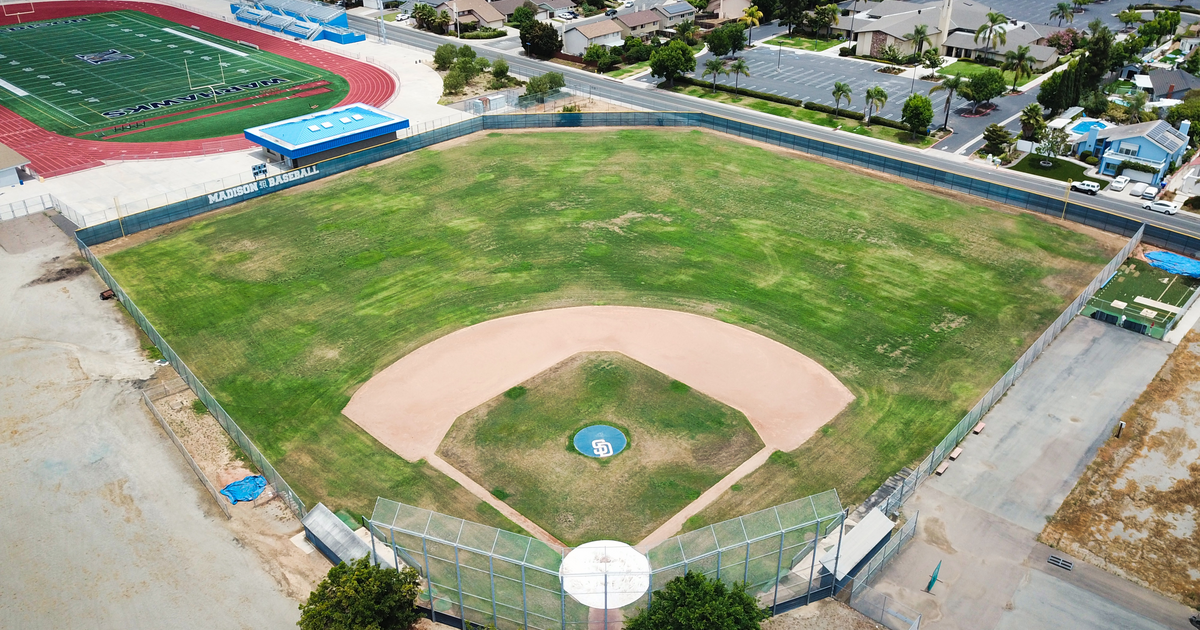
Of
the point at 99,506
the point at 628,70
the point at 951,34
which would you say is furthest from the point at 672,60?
the point at 99,506

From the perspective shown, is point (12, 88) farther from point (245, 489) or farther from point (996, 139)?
point (996, 139)

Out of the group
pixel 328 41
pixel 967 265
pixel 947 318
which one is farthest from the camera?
pixel 328 41

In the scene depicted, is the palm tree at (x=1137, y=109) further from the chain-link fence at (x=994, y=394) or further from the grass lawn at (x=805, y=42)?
the grass lawn at (x=805, y=42)

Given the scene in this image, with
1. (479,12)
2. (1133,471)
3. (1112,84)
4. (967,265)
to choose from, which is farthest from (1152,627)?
(479,12)

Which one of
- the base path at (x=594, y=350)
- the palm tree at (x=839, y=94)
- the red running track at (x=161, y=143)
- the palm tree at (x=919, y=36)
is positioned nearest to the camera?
the base path at (x=594, y=350)

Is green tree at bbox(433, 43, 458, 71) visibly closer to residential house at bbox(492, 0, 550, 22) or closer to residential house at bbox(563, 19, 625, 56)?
residential house at bbox(563, 19, 625, 56)

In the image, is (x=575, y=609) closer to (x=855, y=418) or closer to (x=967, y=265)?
(x=855, y=418)

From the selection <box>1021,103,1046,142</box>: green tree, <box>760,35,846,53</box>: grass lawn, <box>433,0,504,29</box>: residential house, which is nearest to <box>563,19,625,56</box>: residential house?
<box>433,0,504,29</box>: residential house

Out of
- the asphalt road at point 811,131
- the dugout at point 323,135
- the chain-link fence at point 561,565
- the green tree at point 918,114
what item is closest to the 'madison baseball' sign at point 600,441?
the chain-link fence at point 561,565
